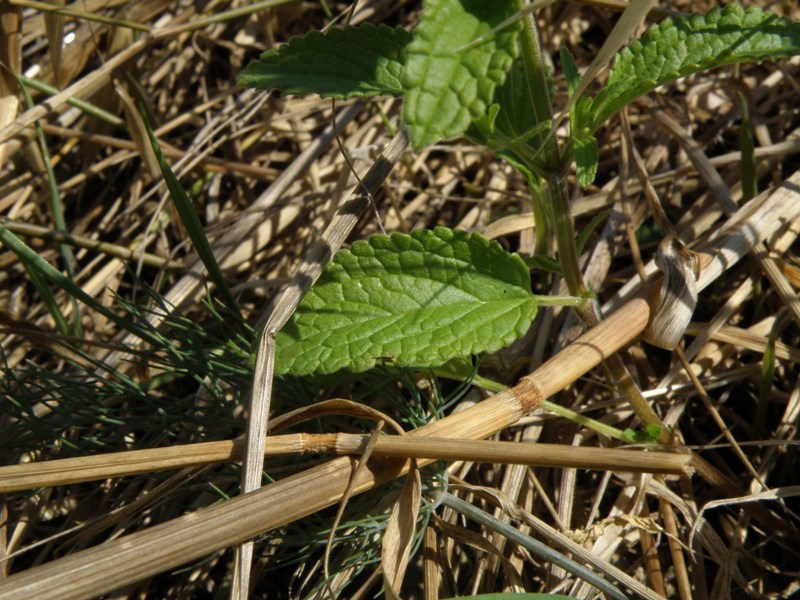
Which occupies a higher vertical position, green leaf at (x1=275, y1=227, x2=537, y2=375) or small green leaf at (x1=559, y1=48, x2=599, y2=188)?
small green leaf at (x1=559, y1=48, x2=599, y2=188)

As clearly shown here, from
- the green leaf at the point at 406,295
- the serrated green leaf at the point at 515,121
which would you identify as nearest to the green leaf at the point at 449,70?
the serrated green leaf at the point at 515,121

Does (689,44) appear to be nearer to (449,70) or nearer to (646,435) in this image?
(449,70)

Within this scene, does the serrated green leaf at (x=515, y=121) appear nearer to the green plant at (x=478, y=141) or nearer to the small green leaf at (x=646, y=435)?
the green plant at (x=478, y=141)

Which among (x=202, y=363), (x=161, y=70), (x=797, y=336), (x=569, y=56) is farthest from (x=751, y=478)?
(x=161, y=70)

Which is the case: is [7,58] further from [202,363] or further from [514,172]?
[514,172]

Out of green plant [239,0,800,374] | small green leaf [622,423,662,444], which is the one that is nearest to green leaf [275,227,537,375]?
green plant [239,0,800,374]

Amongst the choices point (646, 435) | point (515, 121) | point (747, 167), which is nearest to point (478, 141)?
point (515, 121)

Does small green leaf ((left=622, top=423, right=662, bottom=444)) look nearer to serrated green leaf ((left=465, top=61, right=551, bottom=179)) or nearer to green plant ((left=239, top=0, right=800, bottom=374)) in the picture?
green plant ((left=239, top=0, right=800, bottom=374))

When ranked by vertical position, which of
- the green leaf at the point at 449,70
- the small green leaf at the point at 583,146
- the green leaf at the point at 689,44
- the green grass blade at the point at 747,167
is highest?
the green leaf at the point at 449,70
